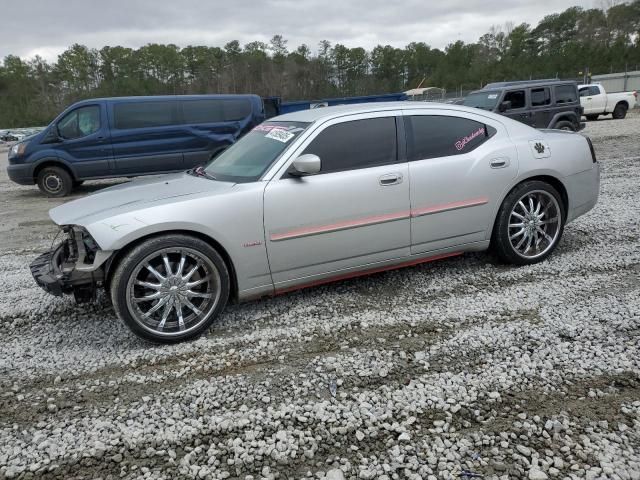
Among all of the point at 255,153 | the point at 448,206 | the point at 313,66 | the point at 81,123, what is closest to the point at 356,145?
the point at 255,153

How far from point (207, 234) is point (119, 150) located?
7.88m

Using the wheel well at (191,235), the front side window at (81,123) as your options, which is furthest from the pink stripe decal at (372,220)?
the front side window at (81,123)

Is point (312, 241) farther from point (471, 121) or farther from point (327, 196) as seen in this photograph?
point (471, 121)

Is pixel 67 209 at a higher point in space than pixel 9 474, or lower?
higher

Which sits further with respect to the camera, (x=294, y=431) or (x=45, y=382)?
(x=45, y=382)

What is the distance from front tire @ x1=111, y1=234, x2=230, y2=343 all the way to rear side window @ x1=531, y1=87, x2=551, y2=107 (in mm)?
11494

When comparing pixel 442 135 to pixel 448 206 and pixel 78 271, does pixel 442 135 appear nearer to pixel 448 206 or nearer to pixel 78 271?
pixel 448 206

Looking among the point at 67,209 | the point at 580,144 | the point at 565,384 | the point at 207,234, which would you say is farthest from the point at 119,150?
the point at 565,384

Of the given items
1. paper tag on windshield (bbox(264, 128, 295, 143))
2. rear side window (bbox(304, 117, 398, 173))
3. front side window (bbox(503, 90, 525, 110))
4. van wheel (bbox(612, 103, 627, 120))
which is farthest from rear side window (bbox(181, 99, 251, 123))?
van wheel (bbox(612, 103, 627, 120))

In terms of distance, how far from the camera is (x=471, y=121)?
424cm

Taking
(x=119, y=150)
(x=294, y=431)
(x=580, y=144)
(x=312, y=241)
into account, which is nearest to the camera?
(x=294, y=431)

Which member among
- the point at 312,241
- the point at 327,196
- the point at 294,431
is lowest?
the point at 294,431

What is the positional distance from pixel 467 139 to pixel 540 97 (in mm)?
9734

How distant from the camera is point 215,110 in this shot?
1088 centimetres
